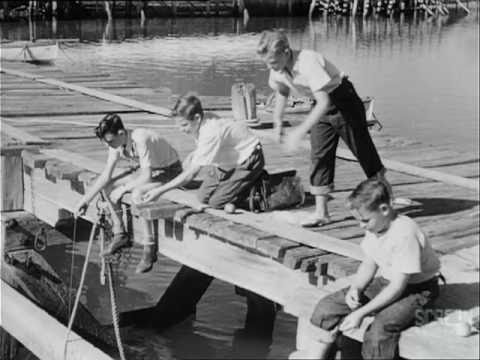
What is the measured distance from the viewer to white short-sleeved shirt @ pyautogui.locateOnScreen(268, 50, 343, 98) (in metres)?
6.62

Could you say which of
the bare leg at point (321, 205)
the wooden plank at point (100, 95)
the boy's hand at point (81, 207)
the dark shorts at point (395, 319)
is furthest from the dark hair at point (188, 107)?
the wooden plank at point (100, 95)

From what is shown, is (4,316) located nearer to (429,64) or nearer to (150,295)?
(150,295)

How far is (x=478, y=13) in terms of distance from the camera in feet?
249

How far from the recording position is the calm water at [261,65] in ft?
37.8

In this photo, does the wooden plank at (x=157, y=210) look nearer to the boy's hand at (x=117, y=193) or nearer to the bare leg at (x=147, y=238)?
the bare leg at (x=147, y=238)

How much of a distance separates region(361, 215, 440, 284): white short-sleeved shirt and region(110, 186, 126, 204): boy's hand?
3.24m

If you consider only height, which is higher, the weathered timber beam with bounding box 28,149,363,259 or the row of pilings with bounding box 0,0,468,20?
the weathered timber beam with bounding box 28,149,363,259

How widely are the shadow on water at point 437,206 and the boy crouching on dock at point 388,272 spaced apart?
235 cm

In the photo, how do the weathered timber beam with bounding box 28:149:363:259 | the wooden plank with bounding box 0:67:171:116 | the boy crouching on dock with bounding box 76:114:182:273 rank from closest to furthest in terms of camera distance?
the weathered timber beam with bounding box 28:149:363:259 < the boy crouching on dock with bounding box 76:114:182:273 < the wooden plank with bounding box 0:67:171:116

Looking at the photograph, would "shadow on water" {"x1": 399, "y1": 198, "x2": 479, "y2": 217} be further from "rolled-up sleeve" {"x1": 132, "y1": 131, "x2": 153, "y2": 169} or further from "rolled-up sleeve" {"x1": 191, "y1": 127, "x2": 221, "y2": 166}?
"rolled-up sleeve" {"x1": 132, "y1": 131, "x2": 153, "y2": 169}

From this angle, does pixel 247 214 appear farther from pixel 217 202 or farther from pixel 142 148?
pixel 142 148

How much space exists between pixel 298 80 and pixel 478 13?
72657 mm

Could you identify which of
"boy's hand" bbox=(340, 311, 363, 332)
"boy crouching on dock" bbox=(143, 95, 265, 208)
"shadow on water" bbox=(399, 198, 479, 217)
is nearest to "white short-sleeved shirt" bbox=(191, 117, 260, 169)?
"boy crouching on dock" bbox=(143, 95, 265, 208)

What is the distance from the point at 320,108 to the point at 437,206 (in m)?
1.99
